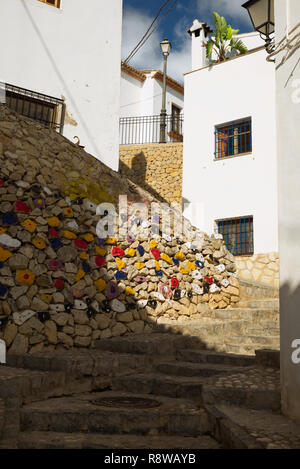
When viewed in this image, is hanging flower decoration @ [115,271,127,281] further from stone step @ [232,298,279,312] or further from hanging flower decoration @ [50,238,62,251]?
stone step @ [232,298,279,312]

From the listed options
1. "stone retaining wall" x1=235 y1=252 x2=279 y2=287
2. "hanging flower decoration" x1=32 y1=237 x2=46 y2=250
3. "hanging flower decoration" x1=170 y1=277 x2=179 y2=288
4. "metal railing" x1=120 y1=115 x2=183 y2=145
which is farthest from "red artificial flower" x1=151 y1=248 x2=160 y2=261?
"metal railing" x1=120 y1=115 x2=183 y2=145

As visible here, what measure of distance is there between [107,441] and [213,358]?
256 centimetres

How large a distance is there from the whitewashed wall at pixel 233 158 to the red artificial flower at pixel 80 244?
17.5 ft

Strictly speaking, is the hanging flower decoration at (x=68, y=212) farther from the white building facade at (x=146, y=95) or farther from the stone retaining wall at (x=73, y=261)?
the white building facade at (x=146, y=95)

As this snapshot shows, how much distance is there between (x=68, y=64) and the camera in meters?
11.7

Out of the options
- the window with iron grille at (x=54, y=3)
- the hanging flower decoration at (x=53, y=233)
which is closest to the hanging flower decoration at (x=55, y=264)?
the hanging flower decoration at (x=53, y=233)

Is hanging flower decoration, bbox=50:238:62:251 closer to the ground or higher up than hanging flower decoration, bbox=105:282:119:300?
higher up

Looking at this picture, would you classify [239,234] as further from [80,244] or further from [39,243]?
[39,243]

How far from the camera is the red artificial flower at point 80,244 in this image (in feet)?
25.1

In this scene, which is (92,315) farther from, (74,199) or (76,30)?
(76,30)

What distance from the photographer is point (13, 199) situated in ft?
23.7

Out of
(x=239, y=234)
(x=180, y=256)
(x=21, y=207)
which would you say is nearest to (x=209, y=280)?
(x=180, y=256)

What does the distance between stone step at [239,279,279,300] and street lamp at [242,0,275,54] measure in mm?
5938

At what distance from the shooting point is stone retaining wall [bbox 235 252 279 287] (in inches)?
433
